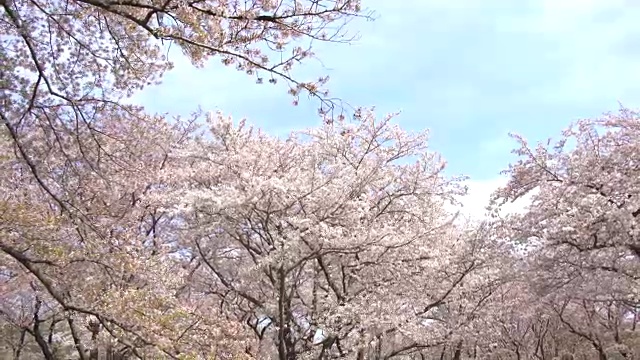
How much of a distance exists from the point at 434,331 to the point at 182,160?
7446 mm

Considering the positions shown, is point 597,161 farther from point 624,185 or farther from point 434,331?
point 434,331

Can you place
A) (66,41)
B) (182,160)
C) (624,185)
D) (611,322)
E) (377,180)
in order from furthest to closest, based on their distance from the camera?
(611,322), (182,160), (377,180), (624,185), (66,41)

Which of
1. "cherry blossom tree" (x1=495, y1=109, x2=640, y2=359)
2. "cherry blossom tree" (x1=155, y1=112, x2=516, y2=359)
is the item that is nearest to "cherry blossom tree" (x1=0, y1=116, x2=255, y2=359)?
"cherry blossom tree" (x1=155, y1=112, x2=516, y2=359)

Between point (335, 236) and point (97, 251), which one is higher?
point (335, 236)

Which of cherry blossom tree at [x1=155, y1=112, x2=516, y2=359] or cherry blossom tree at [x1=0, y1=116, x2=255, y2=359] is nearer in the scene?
cherry blossom tree at [x1=0, y1=116, x2=255, y2=359]

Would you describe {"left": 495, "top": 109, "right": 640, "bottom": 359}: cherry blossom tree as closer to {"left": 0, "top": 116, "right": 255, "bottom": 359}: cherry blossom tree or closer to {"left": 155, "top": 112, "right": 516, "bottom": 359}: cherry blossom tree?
{"left": 155, "top": 112, "right": 516, "bottom": 359}: cherry blossom tree

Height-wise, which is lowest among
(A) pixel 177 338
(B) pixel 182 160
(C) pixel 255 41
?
(A) pixel 177 338

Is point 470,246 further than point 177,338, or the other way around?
point 470,246

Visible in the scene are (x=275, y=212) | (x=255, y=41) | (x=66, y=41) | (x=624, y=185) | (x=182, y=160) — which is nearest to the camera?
(x=255, y=41)

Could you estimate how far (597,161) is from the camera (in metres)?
10.4

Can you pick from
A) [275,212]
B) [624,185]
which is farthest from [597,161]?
[275,212]

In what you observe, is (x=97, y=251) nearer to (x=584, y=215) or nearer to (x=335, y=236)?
(x=335, y=236)

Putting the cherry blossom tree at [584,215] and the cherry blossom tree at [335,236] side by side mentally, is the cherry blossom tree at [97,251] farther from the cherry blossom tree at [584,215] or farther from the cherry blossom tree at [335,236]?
the cherry blossom tree at [584,215]

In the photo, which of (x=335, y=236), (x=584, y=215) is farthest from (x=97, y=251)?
(x=584, y=215)
